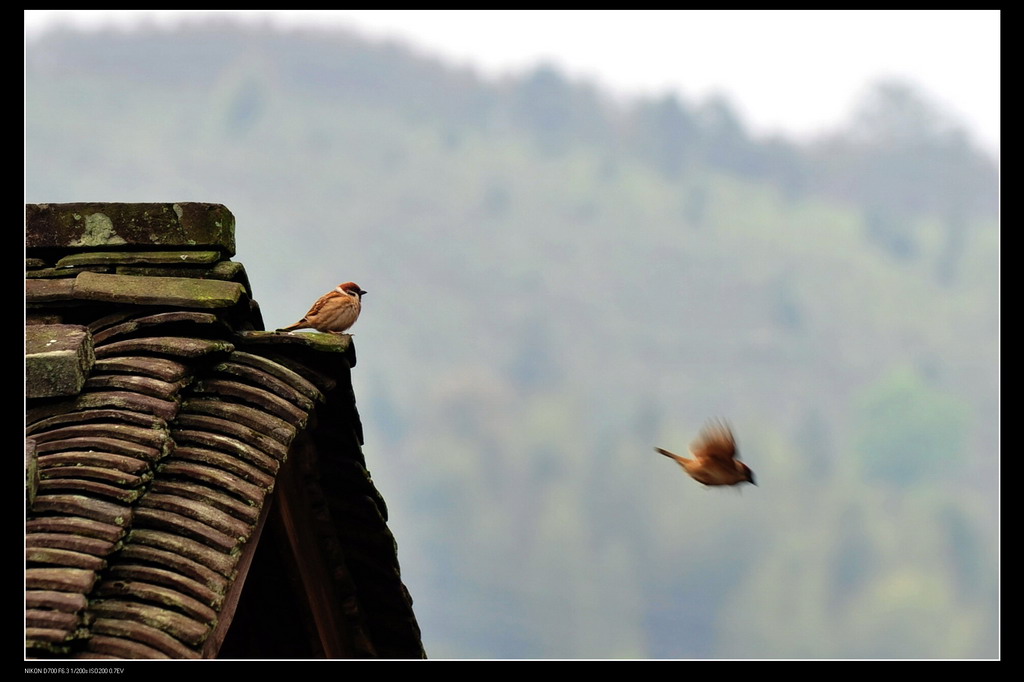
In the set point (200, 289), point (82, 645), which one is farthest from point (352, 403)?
point (82, 645)

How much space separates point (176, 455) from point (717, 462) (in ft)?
11.0

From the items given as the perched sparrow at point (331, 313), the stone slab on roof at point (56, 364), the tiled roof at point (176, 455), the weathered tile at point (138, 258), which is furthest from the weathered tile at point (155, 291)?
the perched sparrow at point (331, 313)

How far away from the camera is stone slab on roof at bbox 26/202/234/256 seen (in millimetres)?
7242

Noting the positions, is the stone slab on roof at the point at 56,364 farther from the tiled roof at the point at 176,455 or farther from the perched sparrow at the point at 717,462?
the perched sparrow at the point at 717,462

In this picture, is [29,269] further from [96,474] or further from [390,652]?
[390,652]

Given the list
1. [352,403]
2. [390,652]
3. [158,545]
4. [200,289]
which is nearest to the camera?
[158,545]

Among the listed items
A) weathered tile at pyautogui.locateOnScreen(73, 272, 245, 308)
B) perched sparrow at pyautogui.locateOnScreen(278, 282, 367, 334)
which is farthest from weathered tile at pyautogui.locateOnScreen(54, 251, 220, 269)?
perched sparrow at pyautogui.locateOnScreen(278, 282, 367, 334)

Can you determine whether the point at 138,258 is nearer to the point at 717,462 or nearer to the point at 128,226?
the point at 128,226

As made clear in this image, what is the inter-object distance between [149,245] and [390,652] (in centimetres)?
329

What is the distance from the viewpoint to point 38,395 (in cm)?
612

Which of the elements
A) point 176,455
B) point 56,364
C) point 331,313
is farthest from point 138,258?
point 331,313

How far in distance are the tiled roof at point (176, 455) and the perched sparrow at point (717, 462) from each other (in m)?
1.91

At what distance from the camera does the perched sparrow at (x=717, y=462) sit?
8.11m
